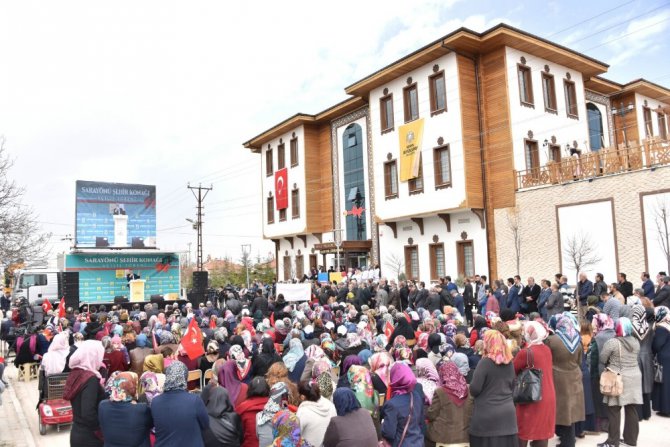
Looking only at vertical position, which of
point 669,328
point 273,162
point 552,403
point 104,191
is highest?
point 273,162

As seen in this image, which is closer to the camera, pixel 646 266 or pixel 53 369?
pixel 53 369

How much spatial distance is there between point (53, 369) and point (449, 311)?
26.2 feet

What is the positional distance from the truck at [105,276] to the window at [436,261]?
13709 millimetres

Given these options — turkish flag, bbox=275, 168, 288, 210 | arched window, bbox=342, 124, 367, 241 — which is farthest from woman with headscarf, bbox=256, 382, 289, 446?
turkish flag, bbox=275, 168, 288, 210

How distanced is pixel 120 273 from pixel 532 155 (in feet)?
75.8

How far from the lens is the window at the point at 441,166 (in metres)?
24.1

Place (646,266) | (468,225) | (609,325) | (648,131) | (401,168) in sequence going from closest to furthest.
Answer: (609,325) < (646,266) < (468,225) < (401,168) < (648,131)

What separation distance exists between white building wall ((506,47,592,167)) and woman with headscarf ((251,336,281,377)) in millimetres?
18479

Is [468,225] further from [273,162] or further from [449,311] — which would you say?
[273,162]

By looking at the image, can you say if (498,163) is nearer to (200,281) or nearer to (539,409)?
(200,281)

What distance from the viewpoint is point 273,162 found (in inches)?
1517

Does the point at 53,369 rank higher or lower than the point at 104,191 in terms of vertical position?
lower

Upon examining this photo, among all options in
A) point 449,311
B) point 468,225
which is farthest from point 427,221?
point 449,311

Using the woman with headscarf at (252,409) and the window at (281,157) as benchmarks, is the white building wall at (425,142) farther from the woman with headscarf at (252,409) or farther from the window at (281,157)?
the woman with headscarf at (252,409)
